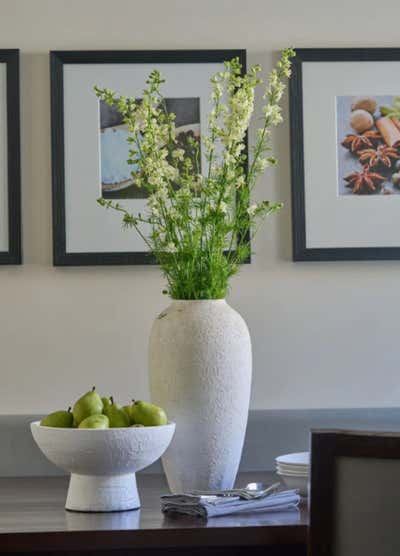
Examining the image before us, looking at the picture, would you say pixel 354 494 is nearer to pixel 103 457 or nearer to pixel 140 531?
pixel 140 531

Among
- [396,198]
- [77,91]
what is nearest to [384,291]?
[396,198]

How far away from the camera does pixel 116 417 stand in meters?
1.79

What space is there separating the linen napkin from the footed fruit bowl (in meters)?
0.08

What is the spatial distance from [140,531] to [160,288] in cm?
90

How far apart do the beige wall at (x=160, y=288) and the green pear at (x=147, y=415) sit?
0.59m

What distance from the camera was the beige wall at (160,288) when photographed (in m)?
2.38

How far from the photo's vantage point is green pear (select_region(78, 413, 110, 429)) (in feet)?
5.68

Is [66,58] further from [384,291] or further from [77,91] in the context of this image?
[384,291]

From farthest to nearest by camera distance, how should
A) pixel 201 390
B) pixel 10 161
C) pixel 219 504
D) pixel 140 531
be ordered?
pixel 10 161
pixel 201 390
pixel 219 504
pixel 140 531

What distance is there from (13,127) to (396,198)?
3.28 feet

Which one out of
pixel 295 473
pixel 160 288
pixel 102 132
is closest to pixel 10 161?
pixel 102 132

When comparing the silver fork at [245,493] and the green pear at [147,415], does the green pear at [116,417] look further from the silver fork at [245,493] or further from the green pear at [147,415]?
the silver fork at [245,493]

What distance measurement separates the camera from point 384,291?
243 centimetres

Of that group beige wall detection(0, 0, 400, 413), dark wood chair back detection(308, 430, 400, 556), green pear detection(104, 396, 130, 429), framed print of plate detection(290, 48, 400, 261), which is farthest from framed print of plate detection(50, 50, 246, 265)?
dark wood chair back detection(308, 430, 400, 556)
